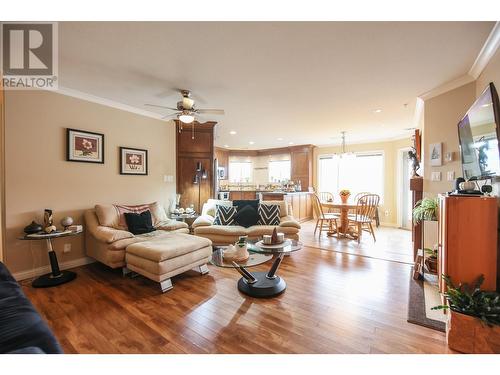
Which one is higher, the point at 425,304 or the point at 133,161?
the point at 133,161

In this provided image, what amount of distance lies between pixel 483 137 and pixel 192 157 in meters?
4.05

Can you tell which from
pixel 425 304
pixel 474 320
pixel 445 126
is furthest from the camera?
pixel 445 126

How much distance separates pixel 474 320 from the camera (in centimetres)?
140

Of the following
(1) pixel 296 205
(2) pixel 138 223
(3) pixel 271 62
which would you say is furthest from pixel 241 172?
(3) pixel 271 62

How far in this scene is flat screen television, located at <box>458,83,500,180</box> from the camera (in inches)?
62.1

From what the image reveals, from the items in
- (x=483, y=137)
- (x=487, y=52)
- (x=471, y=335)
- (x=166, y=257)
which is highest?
(x=487, y=52)

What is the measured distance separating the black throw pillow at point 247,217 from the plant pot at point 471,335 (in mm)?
2622

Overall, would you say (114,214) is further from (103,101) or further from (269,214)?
(269,214)

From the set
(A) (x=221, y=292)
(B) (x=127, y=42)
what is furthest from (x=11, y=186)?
(A) (x=221, y=292)

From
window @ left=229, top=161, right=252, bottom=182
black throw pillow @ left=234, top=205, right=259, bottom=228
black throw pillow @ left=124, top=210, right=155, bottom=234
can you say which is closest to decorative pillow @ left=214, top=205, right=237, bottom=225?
black throw pillow @ left=234, top=205, right=259, bottom=228

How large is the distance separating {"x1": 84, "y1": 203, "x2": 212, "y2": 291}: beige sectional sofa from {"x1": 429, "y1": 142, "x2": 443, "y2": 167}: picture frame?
3112 millimetres

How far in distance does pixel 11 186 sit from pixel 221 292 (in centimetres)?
272

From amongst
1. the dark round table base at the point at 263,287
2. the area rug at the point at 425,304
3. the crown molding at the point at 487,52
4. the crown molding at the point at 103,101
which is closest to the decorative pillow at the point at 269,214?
the dark round table base at the point at 263,287
